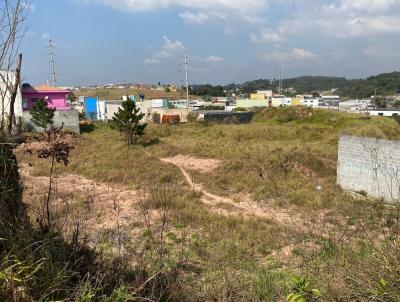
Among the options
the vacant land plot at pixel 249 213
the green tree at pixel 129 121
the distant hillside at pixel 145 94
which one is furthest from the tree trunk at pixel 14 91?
the distant hillside at pixel 145 94

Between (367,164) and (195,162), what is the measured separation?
7341 mm

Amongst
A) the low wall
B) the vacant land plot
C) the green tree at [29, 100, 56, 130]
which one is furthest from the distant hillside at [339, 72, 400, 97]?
the green tree at [29, 100, 56, 130]

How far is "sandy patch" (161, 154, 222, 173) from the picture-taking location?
15.0m

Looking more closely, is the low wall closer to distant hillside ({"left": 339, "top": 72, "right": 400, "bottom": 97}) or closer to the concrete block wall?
the concrete block wall

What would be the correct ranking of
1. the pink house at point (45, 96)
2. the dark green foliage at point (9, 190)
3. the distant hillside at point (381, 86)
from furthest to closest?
the distant hillside at point (381, 86), the pink house at point (45, 96), the dark green foliage at point (9, 190)

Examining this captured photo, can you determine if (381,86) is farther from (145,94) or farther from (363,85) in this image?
(145,94)

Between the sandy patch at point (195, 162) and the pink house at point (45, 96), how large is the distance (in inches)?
708

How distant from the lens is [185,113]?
34688mm

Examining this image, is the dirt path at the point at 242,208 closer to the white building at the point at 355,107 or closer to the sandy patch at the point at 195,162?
the sandy patch at the point at 195,162

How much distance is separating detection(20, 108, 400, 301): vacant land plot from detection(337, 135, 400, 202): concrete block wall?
0.43 m

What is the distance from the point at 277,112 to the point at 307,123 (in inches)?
165

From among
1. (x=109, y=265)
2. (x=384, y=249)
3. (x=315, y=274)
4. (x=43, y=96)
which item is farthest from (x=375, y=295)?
(x=43, y=96)

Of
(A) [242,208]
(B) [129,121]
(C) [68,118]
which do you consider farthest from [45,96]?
(A) [242,208]

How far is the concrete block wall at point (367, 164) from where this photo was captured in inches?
387
